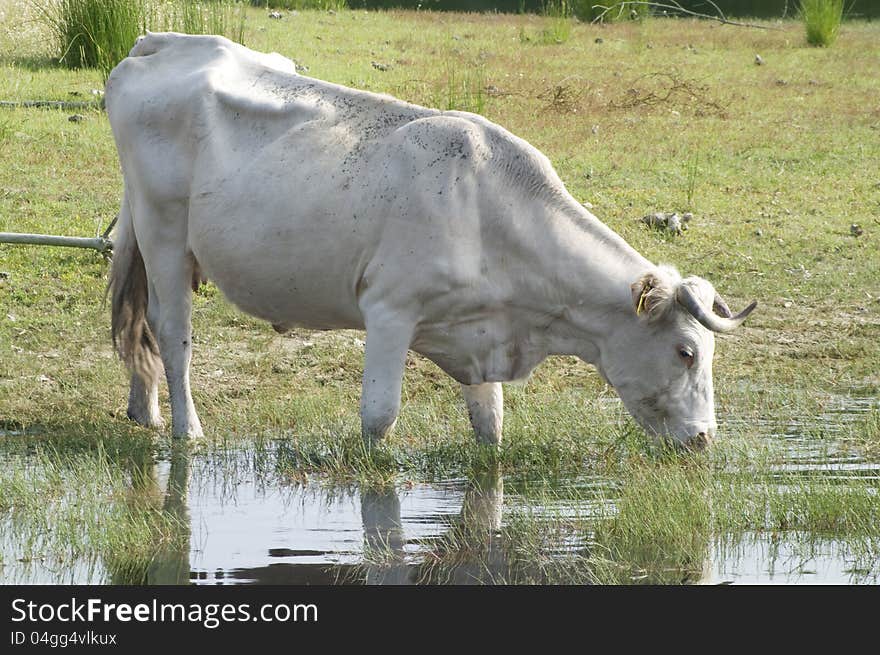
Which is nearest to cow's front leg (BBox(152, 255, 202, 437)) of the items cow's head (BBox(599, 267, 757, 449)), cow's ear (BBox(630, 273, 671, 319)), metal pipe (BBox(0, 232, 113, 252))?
metal pipe (BBox(0, 232, 113, 252))

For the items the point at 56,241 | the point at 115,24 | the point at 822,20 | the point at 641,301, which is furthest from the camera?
the point at 822,20

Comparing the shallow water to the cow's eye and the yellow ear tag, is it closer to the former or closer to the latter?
the cow's eye

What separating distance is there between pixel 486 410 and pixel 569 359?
2112 millimetres

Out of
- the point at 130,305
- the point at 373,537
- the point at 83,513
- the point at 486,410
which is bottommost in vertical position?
the point at 373,537

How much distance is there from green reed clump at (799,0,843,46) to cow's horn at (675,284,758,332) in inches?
655

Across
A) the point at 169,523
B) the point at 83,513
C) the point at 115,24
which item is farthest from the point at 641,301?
the point at 115,24

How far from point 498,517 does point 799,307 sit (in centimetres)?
449

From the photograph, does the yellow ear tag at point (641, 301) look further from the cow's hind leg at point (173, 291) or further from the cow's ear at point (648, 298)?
the cow's hind leg at point (173, 291)

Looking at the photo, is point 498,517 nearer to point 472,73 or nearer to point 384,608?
point 384,608

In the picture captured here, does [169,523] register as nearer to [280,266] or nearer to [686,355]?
[280,266]

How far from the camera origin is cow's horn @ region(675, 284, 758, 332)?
607cm

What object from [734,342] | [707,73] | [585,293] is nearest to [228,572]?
[585,293]

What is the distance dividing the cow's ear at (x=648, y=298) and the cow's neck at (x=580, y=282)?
14 cm

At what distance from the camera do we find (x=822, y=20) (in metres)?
21.7
